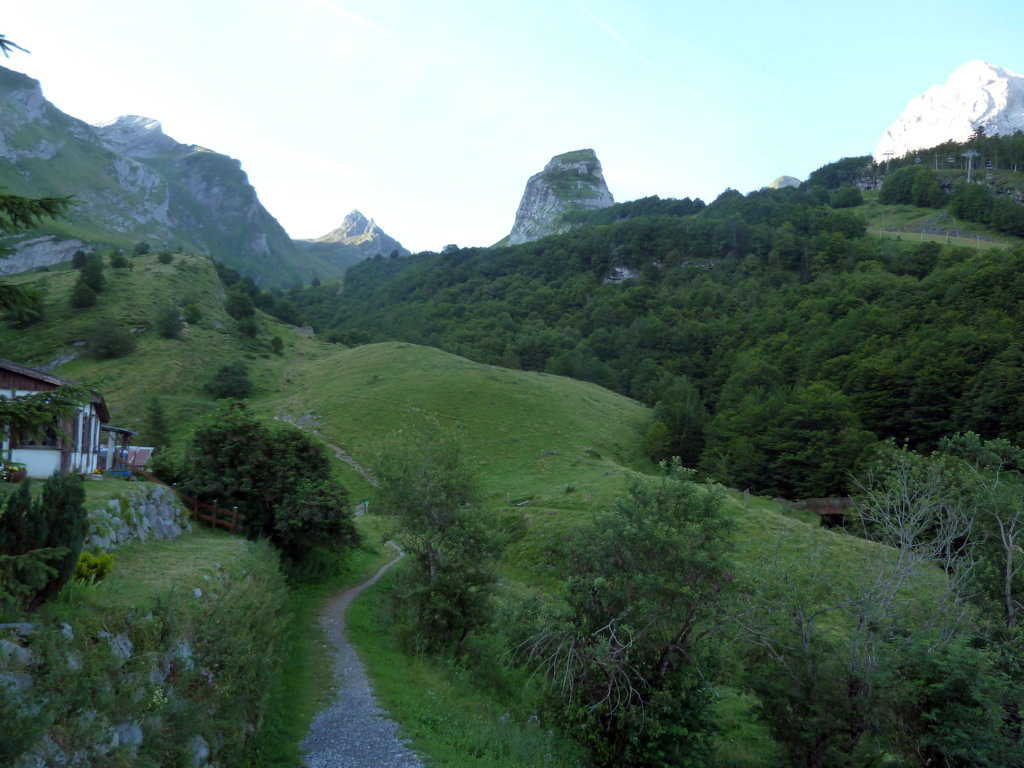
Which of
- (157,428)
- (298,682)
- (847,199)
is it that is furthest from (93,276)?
(847,199)

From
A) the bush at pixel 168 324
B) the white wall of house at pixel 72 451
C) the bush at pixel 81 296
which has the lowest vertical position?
the white wall of house at pixel 72 451

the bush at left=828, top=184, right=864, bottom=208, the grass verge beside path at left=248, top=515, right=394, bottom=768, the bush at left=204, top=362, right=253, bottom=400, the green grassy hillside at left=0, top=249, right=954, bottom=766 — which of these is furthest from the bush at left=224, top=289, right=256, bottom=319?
the bush at left=828, top=184, right=864, bottom=208

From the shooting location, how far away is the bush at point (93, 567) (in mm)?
10430

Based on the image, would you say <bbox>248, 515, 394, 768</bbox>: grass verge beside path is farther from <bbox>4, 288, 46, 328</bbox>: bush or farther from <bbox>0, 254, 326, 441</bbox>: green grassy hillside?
<bbox>0, 254, 326, 441</bbox>: green grassy hillside

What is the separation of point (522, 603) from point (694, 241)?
151378 millimetres

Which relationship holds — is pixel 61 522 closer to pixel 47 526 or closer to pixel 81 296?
pixel 47 526

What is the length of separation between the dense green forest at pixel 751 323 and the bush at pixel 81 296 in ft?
134

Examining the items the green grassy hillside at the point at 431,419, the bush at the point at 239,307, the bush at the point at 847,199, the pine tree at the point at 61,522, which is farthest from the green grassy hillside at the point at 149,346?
the bush at the point at 847,199

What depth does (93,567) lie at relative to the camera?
11.0 metres

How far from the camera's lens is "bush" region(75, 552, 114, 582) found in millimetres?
10430

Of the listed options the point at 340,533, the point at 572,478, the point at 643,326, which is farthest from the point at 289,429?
the point at 643,326

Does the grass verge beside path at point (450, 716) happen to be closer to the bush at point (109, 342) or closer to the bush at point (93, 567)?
the bush at point (93, 567)

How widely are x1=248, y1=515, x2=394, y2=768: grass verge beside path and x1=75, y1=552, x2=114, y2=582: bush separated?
4304 mm

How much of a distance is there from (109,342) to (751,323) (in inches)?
4014
